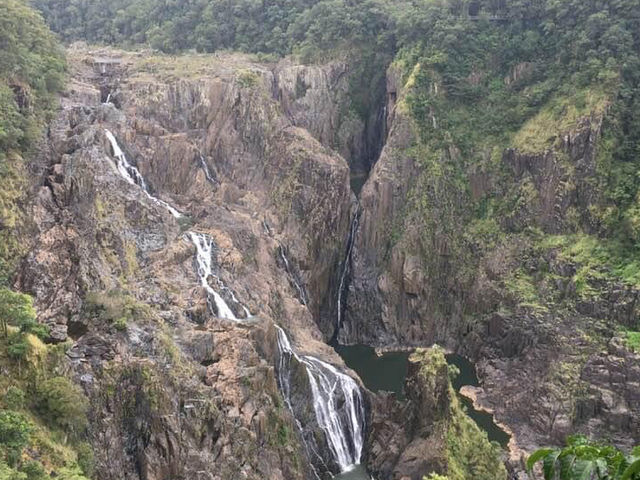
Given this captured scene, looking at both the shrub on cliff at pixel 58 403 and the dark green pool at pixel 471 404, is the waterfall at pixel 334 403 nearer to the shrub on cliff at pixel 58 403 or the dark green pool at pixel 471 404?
the dark green pool at pixel 471 404

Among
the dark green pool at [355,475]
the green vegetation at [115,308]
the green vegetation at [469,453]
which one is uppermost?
the green vegetation at [115,308]

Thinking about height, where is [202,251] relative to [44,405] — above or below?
above

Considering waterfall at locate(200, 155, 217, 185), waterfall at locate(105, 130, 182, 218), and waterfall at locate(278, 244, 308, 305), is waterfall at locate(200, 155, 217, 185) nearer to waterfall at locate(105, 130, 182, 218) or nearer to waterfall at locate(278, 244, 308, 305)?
waterfall at locate(105, 130, 182, 218)

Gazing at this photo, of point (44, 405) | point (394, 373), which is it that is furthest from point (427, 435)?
point (44, 405)

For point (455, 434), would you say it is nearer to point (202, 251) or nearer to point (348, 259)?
point (202, 251)

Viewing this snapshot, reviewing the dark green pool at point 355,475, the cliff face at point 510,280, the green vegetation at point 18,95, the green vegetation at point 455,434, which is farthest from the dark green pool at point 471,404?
the green vegetation at point 18,95
